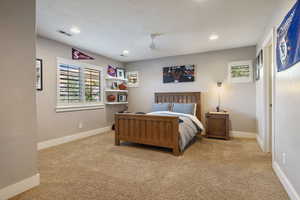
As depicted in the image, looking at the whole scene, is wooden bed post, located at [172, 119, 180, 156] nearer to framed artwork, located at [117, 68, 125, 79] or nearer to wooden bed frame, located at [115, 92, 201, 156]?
wooden bed frame, located at [115, 92, 201, 156]

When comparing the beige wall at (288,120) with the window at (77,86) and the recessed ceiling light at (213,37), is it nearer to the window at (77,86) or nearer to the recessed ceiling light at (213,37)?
the recessed ceiling light at (213,37)

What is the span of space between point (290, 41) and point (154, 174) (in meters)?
2.29

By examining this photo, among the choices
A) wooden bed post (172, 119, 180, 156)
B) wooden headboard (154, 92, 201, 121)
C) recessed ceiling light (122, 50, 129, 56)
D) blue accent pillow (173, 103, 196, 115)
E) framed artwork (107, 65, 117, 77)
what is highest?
recessed ceiling light (122, 50, 129, 56)

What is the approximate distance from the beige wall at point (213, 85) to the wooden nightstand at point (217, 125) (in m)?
0.49

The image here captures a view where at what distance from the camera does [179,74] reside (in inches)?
196

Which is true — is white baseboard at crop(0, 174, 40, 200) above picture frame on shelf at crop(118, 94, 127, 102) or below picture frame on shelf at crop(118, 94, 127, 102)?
below

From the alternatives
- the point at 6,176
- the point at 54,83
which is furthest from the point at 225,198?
the point at 54,83

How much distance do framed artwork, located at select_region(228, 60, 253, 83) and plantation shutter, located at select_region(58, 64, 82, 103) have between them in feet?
13.8

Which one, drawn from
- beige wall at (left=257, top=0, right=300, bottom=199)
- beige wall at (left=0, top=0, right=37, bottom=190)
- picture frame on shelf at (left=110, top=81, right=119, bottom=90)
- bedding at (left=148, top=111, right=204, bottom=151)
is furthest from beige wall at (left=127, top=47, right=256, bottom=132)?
beige wall at (left=0, top=0, right=37, bottom=190)

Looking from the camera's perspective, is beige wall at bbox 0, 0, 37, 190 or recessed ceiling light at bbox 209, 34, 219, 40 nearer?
beige wall at bbox 0, 0, 37, 190

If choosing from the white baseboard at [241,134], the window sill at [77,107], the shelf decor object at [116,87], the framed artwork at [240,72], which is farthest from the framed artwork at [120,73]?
the white baseboard at [241,134]

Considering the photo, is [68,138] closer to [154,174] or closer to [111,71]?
[111,71]

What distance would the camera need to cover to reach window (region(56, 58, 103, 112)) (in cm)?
383

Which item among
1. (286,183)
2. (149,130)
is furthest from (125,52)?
(286,183)
